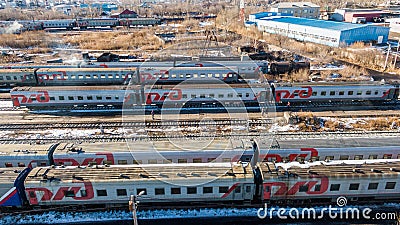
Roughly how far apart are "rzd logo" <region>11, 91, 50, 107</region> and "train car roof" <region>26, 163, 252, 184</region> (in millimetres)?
13551

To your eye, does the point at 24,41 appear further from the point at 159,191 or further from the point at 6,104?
the point at 159,191

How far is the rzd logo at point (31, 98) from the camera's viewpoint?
25750 mm

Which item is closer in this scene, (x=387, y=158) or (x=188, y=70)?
(x=387, y=158)

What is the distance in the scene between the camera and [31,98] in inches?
1020

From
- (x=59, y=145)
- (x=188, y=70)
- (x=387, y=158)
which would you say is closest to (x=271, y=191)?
(x=387, y=158)

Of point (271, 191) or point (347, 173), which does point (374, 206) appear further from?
point (271, 191)

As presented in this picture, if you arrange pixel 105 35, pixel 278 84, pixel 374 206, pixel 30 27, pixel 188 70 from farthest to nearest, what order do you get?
pixel 30 27, pixel 105 35, pixel 188 70, pixel 278 84, pixel 374 206

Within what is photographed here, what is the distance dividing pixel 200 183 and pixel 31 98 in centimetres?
1977

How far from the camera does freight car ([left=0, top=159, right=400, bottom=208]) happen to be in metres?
13.5

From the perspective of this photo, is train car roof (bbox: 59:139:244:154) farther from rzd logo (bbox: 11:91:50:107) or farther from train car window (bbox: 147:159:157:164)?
rzd logo (bbox: 11:91:50:107)

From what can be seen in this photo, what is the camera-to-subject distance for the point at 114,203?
14.3 metres

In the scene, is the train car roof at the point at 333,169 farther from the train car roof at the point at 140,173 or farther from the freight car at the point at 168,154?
the train car roof at the point at 140,173

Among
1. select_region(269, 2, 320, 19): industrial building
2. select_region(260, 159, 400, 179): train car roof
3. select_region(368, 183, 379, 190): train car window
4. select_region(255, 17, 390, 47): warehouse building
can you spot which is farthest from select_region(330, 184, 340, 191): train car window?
select_region(269, 2, 320, 19): industrial building

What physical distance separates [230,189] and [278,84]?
14.8 meters
